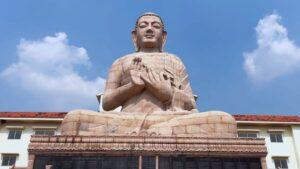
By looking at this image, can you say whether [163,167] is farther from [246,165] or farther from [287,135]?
[287,135]

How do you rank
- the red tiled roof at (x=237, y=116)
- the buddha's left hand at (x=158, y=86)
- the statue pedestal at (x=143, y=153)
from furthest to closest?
the red tiled roof at (x=237, y=116), the buddha's left hand at (x=158, y=86), the statue pedestal at (x=143, y=153)

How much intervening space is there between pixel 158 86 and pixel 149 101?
0.59m

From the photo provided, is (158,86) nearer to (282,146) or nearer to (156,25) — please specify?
(156,25)

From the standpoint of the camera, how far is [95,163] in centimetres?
646

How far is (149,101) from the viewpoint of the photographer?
387 inches

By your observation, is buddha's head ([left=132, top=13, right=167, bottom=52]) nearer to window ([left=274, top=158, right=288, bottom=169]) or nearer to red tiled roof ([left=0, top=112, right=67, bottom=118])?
red tiled roof ([left=0, top=112, right=67, bottom=118])

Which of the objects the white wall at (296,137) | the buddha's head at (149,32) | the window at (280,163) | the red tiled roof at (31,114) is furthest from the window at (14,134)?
the white wall at (296,137)

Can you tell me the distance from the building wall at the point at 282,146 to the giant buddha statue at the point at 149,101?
18.2m

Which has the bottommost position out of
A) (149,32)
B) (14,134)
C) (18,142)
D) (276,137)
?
(18,142)

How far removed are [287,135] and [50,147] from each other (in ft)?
81.3

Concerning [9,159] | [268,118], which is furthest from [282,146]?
[9,159]

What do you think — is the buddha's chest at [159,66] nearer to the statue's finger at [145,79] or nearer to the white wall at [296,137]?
the statue's finger at [145,79]

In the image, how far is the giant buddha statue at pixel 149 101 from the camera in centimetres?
812

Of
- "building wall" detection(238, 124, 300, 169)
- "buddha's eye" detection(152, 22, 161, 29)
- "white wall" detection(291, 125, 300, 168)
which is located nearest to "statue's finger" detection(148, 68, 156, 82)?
"buddha's eye" detection(152, 22, 161, 29)
